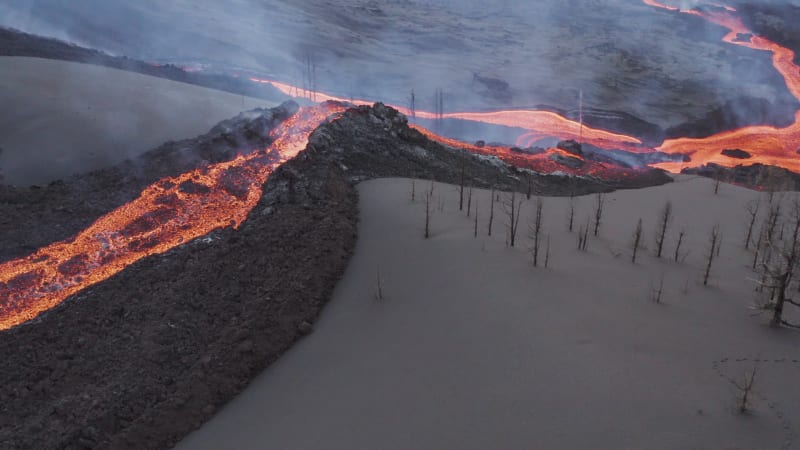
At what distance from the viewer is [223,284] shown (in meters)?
12.1

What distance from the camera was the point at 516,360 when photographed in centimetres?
983

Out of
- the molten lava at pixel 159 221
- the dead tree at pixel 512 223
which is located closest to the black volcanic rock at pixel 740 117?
the molten lava at pixel 159 221

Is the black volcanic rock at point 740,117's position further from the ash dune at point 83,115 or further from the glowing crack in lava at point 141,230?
the glowing crack in lava at point 141,230

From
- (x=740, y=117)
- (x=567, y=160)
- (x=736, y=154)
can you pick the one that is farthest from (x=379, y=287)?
(x=740, y=117)

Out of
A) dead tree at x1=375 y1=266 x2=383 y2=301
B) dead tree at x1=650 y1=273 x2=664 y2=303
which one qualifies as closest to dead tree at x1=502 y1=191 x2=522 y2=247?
dead tree at x1=650 y1=273 x2=664 y2=303

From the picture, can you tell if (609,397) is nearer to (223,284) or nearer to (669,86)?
(223,284)

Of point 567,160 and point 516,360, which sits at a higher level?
point 567,160

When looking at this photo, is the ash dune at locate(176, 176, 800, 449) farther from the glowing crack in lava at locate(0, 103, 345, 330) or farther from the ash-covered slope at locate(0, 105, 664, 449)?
the glowing crack in lava at locate(0, 103, 345, 330)

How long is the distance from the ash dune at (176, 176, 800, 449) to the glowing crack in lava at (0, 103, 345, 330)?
4896mm

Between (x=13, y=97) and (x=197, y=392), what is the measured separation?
1995cm

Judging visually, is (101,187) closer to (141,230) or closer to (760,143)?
(141,230)

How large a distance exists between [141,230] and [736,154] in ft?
156

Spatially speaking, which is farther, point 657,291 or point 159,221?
point 159,221

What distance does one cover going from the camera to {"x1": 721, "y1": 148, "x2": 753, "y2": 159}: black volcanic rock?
44513mm
